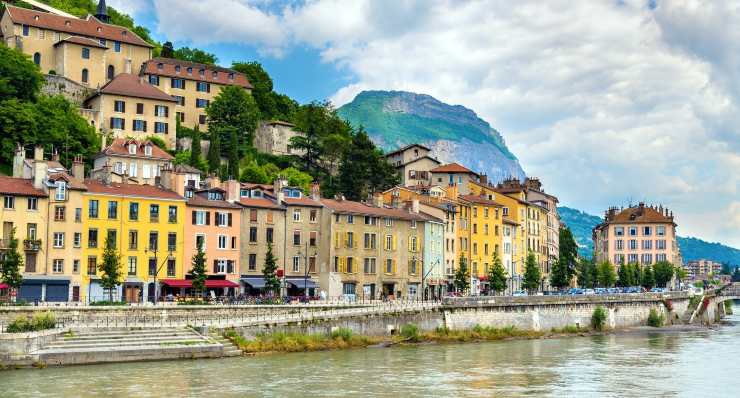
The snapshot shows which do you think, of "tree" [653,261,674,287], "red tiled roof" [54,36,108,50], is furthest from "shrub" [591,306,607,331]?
"red tiled roof" [54,36,108,50]

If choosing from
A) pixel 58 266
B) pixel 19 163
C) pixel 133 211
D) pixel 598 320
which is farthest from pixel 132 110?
pixel 598 320

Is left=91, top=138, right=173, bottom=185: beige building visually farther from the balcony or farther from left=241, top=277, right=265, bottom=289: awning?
the balcony

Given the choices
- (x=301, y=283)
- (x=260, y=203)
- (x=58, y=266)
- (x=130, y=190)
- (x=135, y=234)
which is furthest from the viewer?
(x=301, y=283)

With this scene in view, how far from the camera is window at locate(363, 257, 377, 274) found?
84.5m

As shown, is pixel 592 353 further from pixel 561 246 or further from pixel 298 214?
pixel 561 246

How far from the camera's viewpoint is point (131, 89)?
107312 millimetres

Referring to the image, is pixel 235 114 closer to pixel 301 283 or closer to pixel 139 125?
pixel 139 125

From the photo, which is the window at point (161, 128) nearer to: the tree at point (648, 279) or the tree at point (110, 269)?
the tree at point (110, 269)

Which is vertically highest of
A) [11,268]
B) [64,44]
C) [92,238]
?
[64,44]

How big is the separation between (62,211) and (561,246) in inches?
3417

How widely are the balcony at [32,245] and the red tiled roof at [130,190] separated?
521cm

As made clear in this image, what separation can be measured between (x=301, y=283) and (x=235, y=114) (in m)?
41.6

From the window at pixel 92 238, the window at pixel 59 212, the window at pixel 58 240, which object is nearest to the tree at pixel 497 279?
the window at pixel 92 238

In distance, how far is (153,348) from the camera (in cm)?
5475
